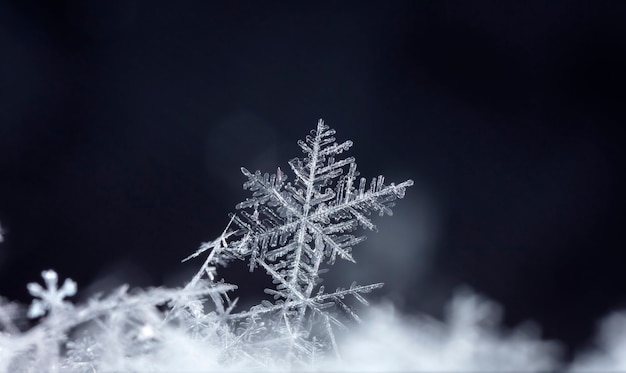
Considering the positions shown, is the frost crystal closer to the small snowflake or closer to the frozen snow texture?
the frozen snow texture

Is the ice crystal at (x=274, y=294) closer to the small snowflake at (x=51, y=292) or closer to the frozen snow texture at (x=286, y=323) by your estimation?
the frozen snow texture at (x=286, y=323)

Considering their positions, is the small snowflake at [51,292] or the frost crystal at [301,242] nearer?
the small snowflake at [51,292]

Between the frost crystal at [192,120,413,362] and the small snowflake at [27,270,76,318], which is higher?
the frost crystal at [192,120,413,362]

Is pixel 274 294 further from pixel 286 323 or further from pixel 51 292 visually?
pixel 51 292

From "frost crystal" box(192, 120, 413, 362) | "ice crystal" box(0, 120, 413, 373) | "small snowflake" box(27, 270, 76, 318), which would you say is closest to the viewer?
"small snowflake" box(27, 270, 76, 318)

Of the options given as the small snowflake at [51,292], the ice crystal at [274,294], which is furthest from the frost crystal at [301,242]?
the small snowflake at [51,292]

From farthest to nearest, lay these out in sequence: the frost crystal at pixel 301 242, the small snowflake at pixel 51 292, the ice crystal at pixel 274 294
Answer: the frost crystal at pixel 301 242, the ice crystal at pixel 274 294, the small snowflake at pixel 51 292

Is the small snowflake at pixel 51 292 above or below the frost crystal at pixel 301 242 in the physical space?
below

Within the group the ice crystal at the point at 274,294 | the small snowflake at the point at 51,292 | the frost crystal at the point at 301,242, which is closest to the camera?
the small snowflake at the point at 51,292

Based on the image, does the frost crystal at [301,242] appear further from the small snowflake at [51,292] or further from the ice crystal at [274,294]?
the small snowflake at [51,292]

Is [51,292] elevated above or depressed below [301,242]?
below

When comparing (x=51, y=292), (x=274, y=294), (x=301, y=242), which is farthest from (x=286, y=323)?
(x=51, y=292)

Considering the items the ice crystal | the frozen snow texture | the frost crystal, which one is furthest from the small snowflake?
the frost crystal

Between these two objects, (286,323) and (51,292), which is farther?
(286,323)
